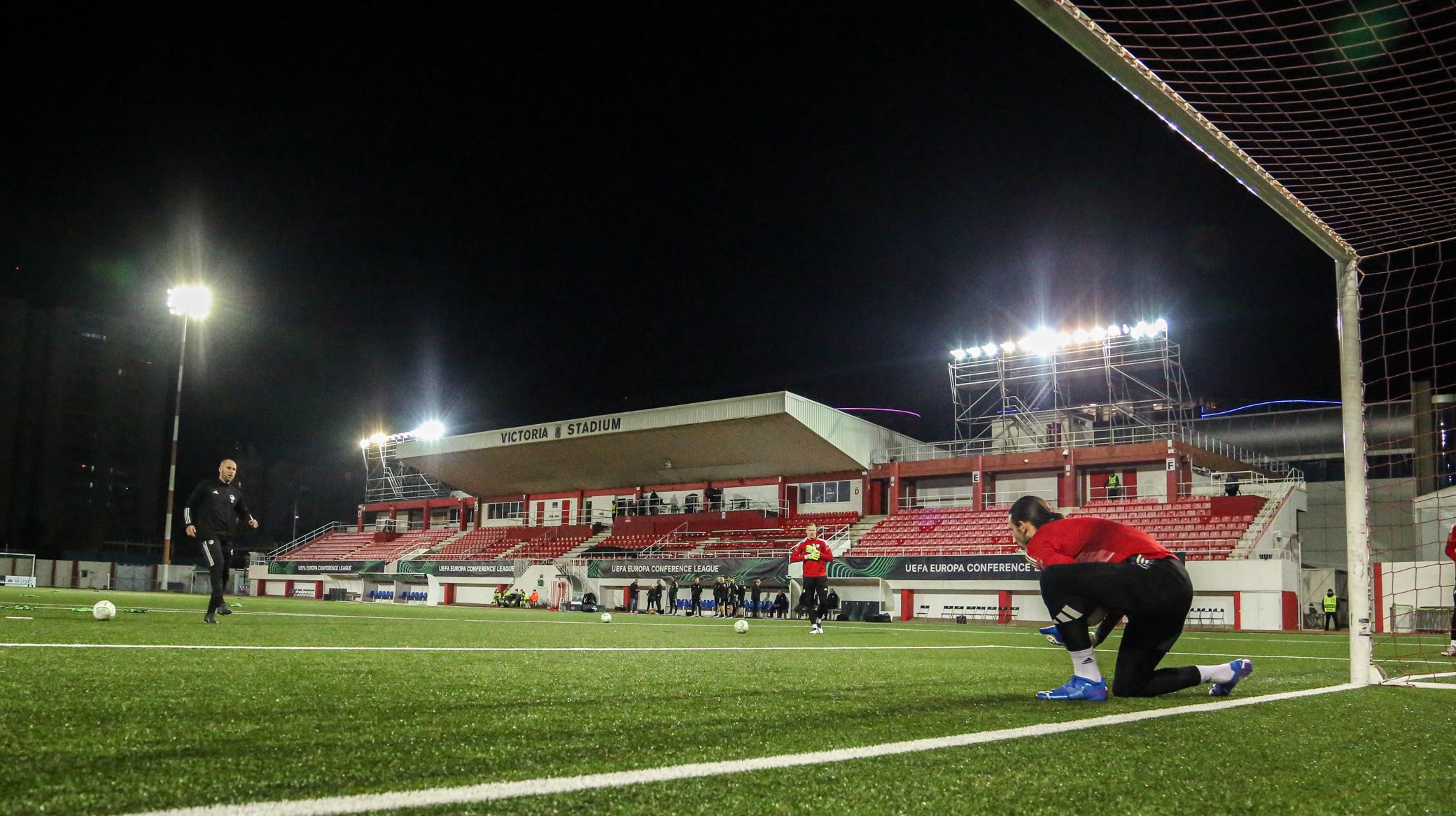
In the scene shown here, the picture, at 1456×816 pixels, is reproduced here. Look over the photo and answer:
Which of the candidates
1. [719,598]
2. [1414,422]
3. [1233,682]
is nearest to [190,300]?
[719,598]

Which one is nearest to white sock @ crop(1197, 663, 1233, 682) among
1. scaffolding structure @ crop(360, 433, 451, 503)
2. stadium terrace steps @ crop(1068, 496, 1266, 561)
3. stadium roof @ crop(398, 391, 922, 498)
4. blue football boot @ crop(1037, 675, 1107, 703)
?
blue football boot @ crop(1037, 675, 1107, 703)

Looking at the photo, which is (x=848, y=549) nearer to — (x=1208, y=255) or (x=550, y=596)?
(x=550, y=596)

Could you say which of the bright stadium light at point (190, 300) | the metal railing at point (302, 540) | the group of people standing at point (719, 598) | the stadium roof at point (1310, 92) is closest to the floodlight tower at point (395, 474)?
the metal railing at point (302, 540)

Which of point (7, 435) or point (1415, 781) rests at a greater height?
point (7, 435)

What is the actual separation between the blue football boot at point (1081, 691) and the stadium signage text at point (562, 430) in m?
42.6

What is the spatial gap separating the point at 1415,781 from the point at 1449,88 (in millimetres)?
5190

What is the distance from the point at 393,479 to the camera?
63.8m

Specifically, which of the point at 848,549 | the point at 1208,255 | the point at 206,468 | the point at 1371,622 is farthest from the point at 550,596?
the point at 1371,622

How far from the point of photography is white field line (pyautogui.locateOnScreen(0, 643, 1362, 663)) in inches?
252

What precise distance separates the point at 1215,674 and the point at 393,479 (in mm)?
63599

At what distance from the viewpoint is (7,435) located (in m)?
51.2

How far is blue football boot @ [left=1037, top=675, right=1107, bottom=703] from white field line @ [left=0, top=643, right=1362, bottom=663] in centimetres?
441

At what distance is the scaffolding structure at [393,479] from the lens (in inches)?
2474

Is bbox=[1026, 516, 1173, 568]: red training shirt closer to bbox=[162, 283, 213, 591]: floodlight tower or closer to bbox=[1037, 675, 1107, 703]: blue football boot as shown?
bbox=[1037, 675, 1107, 703]: blue football boot
